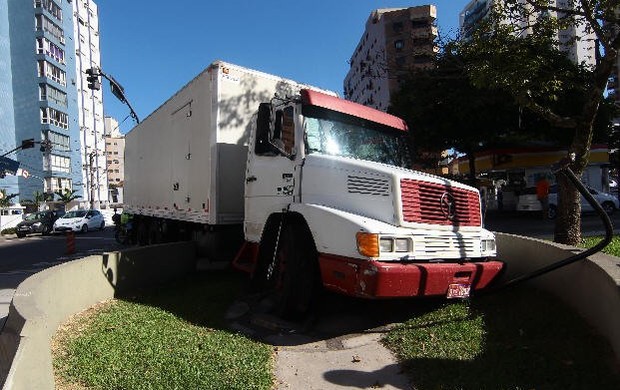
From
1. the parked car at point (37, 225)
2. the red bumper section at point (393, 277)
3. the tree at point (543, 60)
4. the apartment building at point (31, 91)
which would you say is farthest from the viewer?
the apartment building at point (31, 91)

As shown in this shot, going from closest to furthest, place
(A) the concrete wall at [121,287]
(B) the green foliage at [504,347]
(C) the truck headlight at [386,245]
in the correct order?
1. (A) the concrete wall at [121,287]
2. (B) the green foliage at [504,347]
3. (C) the truck headlight at [386,245]

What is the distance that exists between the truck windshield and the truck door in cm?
21

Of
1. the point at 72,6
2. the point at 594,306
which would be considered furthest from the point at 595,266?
the point at 72,6

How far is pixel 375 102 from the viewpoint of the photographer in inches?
3248

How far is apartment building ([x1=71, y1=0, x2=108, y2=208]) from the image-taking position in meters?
65.4

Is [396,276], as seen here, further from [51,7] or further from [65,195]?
[51,7]

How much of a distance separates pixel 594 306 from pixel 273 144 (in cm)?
378

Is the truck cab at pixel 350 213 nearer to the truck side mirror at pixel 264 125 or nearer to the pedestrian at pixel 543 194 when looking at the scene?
the truck side mirror at pixel 264 125

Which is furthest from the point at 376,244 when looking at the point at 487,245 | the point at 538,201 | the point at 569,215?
the point at 538,201

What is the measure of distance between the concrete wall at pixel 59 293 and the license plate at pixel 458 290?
368 centimetres

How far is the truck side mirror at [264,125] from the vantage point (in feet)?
20.9

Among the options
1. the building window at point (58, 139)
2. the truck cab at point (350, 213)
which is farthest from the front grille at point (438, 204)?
the building window at point (58, 139)

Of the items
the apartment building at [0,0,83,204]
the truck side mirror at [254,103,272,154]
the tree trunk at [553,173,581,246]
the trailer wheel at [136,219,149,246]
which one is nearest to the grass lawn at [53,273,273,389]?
the truck side mirror at [254,103,272,154]

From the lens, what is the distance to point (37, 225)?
2744 centimetres
